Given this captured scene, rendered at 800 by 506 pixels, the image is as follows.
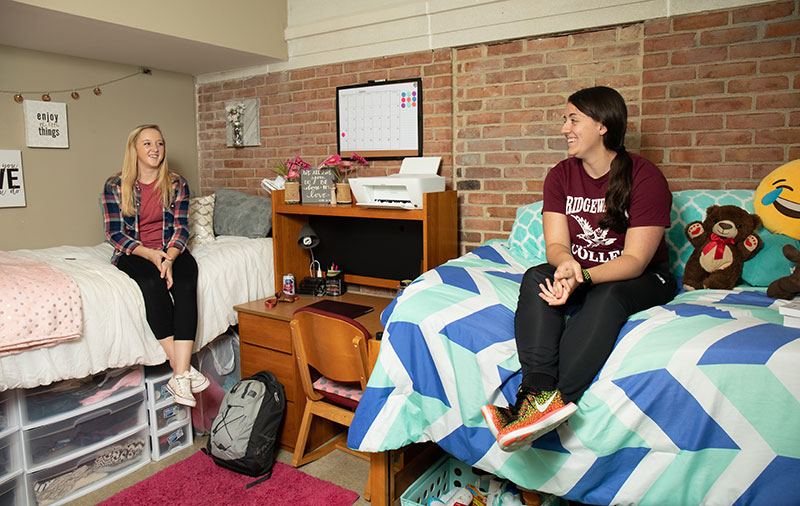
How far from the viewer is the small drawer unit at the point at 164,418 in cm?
245

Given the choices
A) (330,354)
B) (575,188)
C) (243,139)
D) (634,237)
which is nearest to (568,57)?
(575,188)

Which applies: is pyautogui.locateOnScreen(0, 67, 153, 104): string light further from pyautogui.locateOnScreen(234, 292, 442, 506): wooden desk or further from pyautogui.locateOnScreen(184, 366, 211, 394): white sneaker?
pyautogui.locateOnScreen(184, 366, 211, 394): white sneaker

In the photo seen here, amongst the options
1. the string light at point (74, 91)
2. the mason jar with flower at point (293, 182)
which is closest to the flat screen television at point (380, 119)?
the mason jar with flower at point (293, 182)

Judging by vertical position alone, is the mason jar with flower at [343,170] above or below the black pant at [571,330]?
above

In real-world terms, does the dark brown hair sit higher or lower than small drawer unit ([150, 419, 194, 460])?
higher

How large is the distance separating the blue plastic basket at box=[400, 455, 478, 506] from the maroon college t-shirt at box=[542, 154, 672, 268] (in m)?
0.91

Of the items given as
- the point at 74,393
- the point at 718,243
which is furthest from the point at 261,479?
the point at 718,243

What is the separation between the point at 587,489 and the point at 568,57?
5.80 ft

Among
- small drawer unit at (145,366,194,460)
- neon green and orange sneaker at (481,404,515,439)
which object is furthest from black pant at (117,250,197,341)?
neon green and orange sneaker at (481,404,515,439)

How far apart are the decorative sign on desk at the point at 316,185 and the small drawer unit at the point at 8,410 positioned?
1.49 metres

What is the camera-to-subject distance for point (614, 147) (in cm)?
189

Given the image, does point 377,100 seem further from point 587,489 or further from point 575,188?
point 587,489

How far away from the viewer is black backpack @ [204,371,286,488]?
7.36 ft

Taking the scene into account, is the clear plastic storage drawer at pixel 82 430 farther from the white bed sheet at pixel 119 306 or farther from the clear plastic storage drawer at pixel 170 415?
the white bed sheet at pixel 119 306
